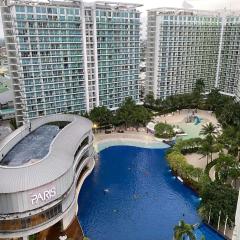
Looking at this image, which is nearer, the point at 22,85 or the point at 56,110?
the point at 22,85

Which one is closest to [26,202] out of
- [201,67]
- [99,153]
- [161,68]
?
[99,153]

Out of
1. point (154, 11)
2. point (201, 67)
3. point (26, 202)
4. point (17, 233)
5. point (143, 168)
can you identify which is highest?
point (154, 11)

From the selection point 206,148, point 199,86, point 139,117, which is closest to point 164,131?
point 139,117

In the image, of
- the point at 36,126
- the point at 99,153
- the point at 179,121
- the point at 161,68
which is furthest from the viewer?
the point at 161,68

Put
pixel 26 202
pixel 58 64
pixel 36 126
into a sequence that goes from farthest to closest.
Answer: pixel 58 64
pixel 36 126
pixel 26 202

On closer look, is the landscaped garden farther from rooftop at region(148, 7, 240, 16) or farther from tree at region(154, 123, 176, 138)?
rooftop at region(148, 7, 240, 16)

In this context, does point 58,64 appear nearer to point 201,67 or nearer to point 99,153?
point 99,153

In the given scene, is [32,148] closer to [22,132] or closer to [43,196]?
[22,132]
